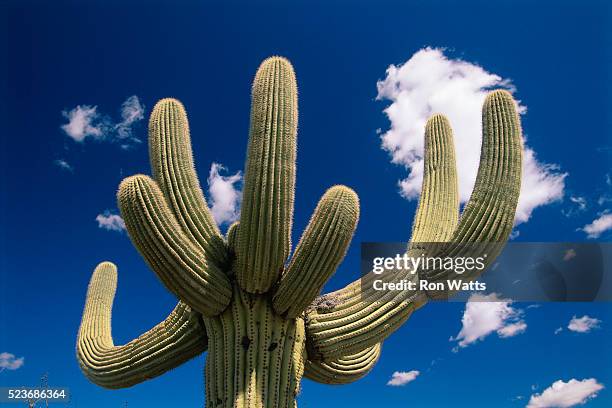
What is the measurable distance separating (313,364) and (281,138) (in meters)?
3.53

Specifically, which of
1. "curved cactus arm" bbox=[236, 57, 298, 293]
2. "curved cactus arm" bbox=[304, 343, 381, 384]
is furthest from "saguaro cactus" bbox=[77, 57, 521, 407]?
"curved cactus arm" bbox=[304, 343, 381, 384]

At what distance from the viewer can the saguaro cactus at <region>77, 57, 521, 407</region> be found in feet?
25.3

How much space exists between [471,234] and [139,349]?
4.83 meters

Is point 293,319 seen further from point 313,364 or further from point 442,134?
point 442,134

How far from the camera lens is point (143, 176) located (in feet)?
25.8

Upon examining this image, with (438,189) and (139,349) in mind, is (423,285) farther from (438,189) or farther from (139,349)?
(139,349)

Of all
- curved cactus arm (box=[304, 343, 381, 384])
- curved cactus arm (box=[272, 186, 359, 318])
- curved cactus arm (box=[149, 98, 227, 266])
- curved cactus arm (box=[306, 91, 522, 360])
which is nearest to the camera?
curved cactus arm (box=[272, 186, 359, 318])

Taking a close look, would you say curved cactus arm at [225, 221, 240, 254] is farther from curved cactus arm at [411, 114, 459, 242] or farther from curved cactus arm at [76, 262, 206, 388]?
curved cactus arm at [411, 114, 459, 242]

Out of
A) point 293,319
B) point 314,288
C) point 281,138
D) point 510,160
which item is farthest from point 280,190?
point 510,160

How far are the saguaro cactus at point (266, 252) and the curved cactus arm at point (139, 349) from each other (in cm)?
2

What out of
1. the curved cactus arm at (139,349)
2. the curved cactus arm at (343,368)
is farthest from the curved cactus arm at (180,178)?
the curved cactus arm at (343,368)

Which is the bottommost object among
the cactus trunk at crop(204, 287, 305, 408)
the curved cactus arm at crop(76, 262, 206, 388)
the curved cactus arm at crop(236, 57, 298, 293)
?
the cactus trunk at crop(204, 287, 305, 408)

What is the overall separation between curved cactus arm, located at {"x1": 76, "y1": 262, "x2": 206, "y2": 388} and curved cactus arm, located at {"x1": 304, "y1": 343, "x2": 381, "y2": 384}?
5.45 feet

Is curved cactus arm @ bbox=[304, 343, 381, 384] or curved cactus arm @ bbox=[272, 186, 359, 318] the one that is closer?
curved cactus arm @ bbox=[272, 186, 359, 318]
